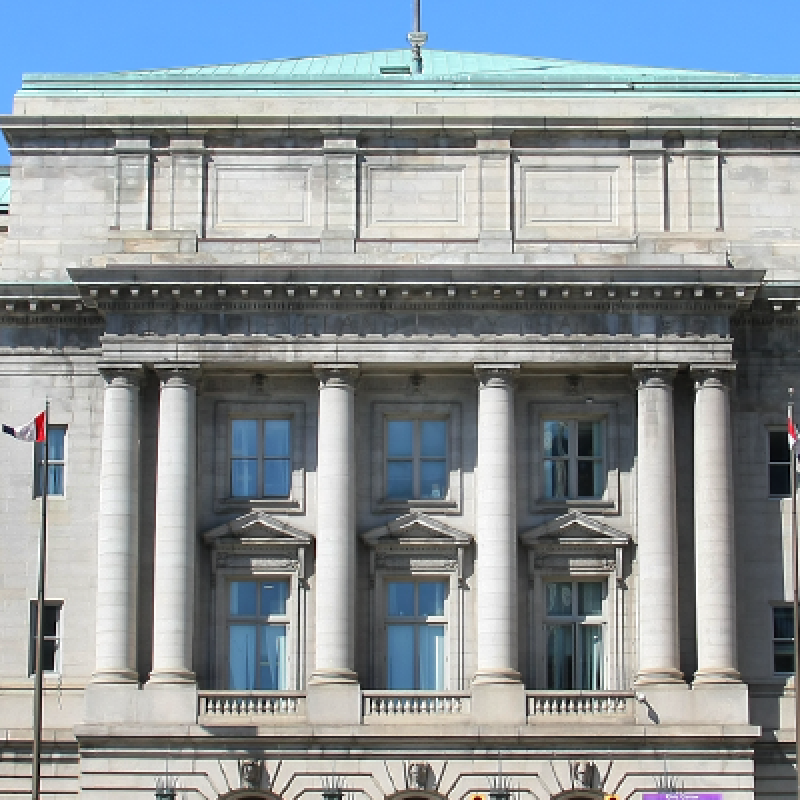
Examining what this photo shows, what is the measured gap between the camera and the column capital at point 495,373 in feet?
193

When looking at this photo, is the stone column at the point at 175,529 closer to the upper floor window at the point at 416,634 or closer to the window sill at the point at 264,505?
the window sill at the point at 264,505

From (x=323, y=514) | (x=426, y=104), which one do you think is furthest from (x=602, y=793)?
(x=426, y=104)

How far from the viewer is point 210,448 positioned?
60.0m

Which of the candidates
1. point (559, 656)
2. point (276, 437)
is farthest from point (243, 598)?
point (559, 656)

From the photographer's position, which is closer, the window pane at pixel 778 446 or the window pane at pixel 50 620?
the window pane at pixel 50 620

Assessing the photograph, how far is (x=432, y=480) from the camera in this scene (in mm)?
60125

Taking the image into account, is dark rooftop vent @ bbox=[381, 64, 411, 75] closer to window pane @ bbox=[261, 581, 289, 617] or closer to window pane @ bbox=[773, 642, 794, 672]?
window pane @ bbox=[261, 581, 289, 617]

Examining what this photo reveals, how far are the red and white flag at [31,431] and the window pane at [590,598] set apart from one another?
15.0 metres

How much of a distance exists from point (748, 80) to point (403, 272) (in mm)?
12470

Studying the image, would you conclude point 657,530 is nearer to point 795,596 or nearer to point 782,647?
point 795,596

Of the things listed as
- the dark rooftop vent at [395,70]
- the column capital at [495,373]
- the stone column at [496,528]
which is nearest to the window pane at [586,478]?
the stone column at [496,528]

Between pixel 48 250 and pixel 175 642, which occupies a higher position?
pixel 48 250

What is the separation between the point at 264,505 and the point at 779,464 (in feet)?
46.8

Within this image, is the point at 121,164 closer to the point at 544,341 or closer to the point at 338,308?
the point at 338,308
